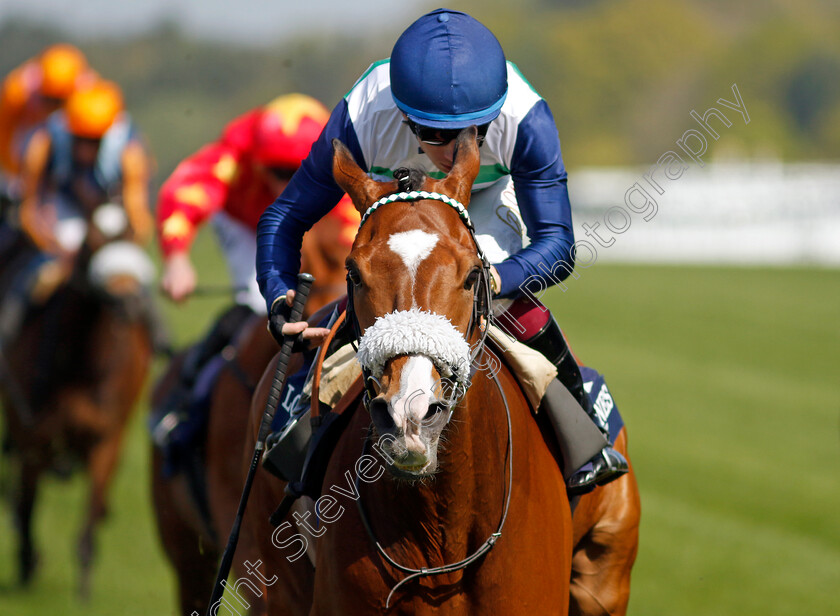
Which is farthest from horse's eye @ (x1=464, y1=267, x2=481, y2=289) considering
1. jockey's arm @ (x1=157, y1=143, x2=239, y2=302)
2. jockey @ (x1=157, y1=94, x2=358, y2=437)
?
jockey's arm @ (x1=157, y1=143, x2=239, y2=302)

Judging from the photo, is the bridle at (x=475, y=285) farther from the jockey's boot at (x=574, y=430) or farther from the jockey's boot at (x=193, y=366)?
the jockey's boot at (x=193, y=366)

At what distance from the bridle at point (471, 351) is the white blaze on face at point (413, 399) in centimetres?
10

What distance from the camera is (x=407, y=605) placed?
8.56 ft

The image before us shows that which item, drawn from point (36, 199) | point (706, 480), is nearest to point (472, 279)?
point (36, 199)

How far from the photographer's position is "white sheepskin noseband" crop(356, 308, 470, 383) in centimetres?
222

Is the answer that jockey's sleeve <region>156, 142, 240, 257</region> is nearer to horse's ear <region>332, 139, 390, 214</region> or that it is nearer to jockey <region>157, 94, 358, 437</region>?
jockey <region>157, 94, 358, 437</region>

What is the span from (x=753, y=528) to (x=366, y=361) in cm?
566

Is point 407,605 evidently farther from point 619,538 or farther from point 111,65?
point 111,65

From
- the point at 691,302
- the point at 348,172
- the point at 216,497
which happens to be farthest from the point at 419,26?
the point at 691,302

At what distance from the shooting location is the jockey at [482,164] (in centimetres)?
269

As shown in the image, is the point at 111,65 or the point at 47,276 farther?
the point at 111,65

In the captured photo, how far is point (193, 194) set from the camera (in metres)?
5.26

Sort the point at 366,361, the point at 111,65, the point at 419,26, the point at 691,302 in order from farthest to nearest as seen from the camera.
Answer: the point at 111,65
the point at 691,302
the point at 419,26
the point at 366,361

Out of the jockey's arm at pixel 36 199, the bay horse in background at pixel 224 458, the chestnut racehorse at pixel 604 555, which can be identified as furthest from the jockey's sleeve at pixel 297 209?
the jockey's arm at pixel 36 199
